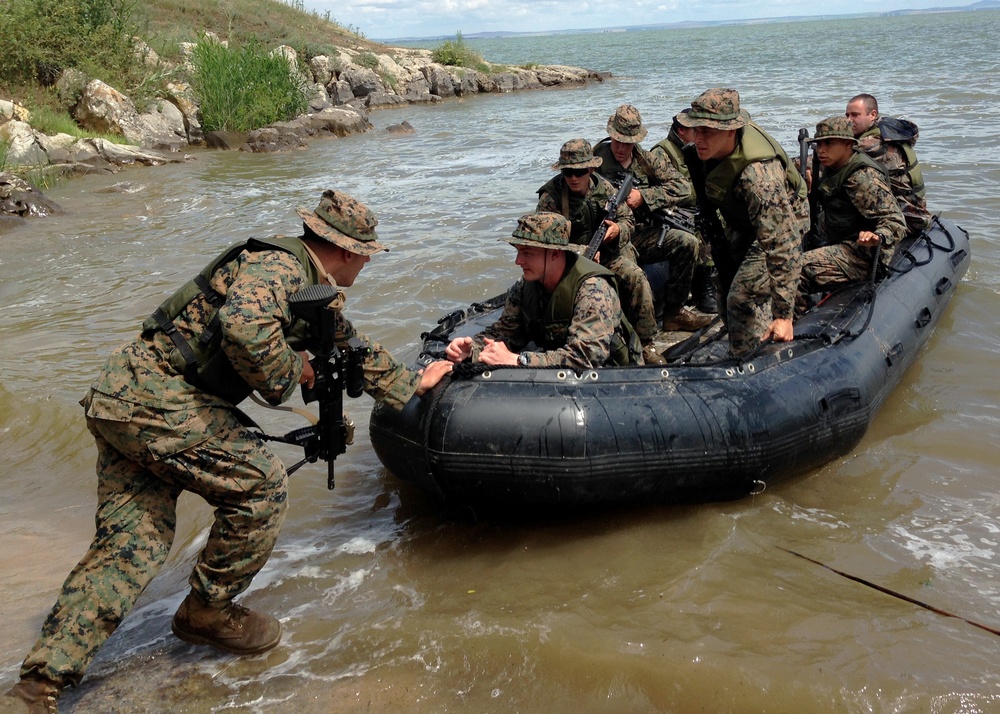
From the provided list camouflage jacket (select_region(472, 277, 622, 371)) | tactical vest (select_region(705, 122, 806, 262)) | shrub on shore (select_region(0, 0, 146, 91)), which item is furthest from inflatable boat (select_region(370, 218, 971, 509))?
shrub on shore (select_region(0, 0, 146, 91))

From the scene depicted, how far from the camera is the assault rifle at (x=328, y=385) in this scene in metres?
3.34

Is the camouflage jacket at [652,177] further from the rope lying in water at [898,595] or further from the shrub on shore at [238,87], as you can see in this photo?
the shrub on shore at [238,87]

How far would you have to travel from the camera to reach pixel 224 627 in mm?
3504

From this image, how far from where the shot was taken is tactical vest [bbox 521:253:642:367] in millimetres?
4508

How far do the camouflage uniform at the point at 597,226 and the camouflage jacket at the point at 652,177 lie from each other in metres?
0.75

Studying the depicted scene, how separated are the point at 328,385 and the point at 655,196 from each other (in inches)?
157

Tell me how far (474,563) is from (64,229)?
10.2m

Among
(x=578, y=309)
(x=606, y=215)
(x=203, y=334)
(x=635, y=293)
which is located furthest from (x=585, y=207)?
(x=203, y=334)

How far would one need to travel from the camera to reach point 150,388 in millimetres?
3150

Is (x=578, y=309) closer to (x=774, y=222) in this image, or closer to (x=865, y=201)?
(x=774, y=222)

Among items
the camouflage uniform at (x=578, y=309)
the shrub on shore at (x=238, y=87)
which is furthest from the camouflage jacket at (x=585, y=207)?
the shrub on shore at (x=238, y=87)

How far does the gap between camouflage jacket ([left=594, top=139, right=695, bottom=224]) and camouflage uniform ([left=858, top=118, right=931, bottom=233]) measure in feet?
5.13

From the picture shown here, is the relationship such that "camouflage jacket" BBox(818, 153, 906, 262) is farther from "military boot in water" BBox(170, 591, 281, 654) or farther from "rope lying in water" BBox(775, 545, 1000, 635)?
"military boot in water" BBox(170, 591, 281, 654)

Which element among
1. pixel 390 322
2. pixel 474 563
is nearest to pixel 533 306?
pixel 474 563
